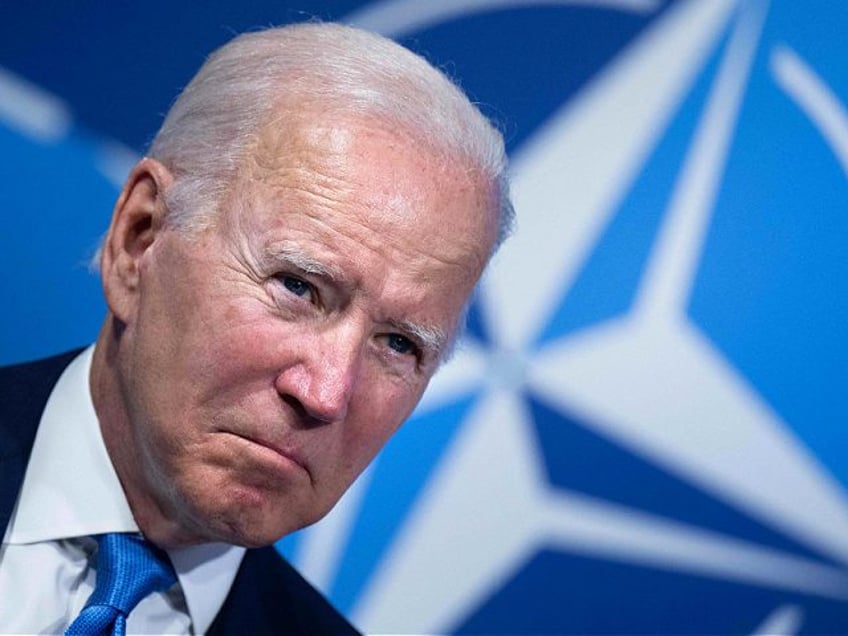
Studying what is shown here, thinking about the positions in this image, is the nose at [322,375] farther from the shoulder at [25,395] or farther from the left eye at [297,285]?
the shoulder at [25,395]

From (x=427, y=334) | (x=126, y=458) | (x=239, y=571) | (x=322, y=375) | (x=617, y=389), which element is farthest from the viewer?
(x=617, y=389)

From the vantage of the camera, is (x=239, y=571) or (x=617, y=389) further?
(x=617, y=389)

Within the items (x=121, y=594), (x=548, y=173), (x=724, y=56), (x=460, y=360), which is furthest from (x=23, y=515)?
(x=724, y=56)

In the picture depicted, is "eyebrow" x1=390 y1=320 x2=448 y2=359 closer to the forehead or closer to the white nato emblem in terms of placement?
the forehead

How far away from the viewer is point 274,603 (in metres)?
2.02

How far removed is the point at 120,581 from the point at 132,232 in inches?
18.5

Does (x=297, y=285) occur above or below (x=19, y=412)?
above

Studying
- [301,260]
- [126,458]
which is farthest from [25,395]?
[301,260]

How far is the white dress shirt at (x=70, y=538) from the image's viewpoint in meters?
1.71

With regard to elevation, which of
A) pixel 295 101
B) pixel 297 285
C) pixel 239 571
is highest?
pixel 295 101

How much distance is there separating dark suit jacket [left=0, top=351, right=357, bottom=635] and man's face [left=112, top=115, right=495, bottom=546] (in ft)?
0.63

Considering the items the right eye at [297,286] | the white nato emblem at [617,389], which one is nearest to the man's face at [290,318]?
the right eye at [297,286]

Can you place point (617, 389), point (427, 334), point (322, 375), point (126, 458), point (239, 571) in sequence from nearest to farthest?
point (322, 375)
point (427, 334)
point (126, 458)
point (239, 571)
point (617, 389)

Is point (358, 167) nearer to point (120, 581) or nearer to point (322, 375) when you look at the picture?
point (322, 375)
